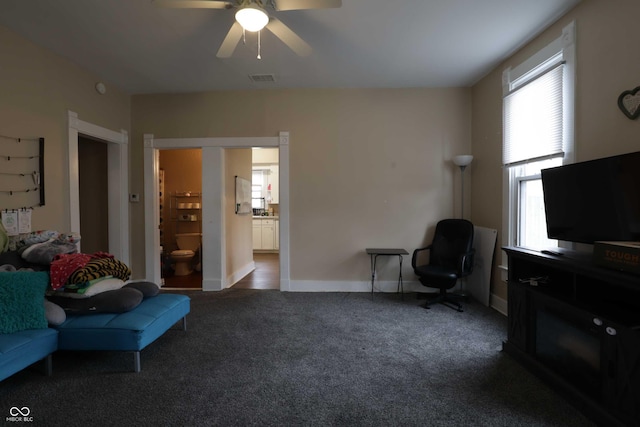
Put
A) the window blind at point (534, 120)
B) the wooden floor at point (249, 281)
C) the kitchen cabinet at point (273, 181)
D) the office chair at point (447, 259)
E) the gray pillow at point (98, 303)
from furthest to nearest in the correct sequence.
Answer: the kitchen cabinet at point (273, 181) → the wooden floor at point (249, 281) → the office chair at point (447, 259) → the window blind at point (534, 120) → the gray pillow at point (98, 303)

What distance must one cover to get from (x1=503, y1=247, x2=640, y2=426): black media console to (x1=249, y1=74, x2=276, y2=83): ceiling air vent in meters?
3.31

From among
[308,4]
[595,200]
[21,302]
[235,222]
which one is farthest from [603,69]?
[235,222]

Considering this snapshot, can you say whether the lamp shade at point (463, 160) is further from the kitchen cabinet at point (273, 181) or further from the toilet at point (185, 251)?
the kitchen cabinet at point (273, 181)

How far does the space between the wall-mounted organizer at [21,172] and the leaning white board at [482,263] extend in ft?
16.2

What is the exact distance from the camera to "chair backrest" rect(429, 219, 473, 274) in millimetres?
3721

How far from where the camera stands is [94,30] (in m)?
2.79

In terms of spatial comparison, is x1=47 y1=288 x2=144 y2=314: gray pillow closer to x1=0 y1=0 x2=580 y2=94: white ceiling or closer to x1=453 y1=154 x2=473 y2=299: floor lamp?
x1=0 y1=0 x2=580 y2=94: white ceiling

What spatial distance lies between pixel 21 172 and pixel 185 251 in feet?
8.63

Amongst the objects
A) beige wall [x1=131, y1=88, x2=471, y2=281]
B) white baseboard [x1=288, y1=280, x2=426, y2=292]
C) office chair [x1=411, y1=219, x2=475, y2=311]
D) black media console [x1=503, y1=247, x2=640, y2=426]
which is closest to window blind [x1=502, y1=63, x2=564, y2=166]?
beige wall [x1=131, y1=88, x2=471, y2=281]

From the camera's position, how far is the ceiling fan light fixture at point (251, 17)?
6.76 feet

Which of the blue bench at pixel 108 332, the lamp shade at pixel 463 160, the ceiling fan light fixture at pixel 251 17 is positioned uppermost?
the ceiling fan light fixture at pixel 251 17

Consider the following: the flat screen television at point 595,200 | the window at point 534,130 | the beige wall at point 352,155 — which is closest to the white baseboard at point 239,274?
the beige wall at point 352,155

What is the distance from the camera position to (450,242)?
12.8 ft

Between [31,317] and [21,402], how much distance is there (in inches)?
20.2
